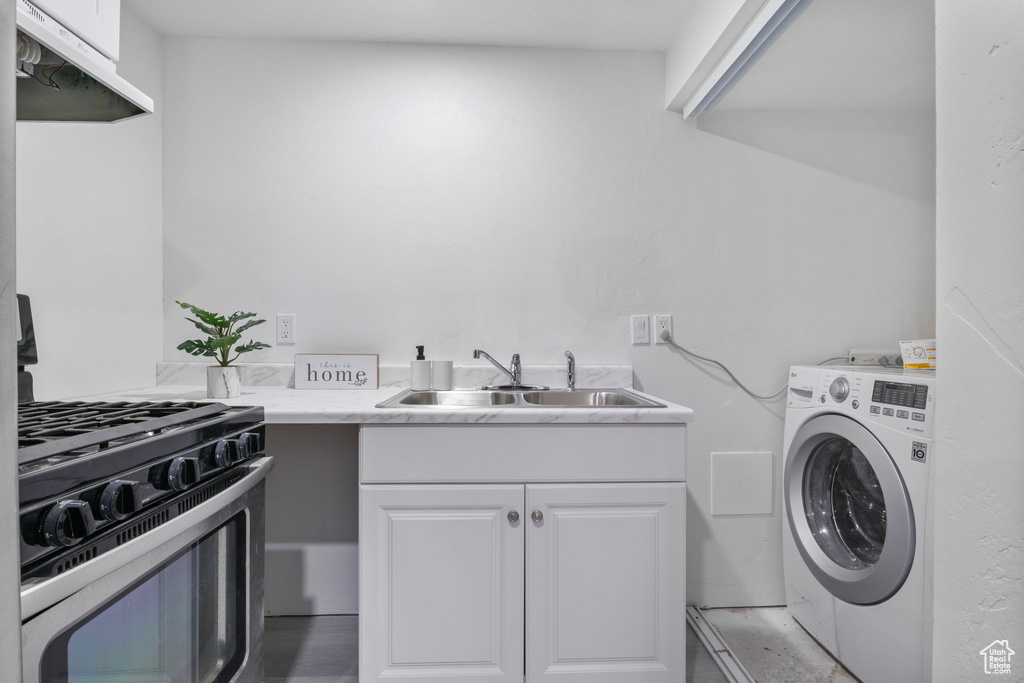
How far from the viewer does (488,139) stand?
84.7 inches

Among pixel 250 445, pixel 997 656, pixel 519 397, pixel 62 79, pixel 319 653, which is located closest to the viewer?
pixel 997 656

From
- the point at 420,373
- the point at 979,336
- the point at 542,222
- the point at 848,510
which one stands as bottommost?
the point at 848,510

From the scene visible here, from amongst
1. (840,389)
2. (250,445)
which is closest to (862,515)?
(840,389)

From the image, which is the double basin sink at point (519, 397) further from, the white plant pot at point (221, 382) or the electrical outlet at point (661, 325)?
the white plant pot at point (221, 382)

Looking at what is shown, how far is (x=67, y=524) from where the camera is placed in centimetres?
68

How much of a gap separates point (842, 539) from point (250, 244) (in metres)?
2.32

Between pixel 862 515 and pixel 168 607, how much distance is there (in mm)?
1818

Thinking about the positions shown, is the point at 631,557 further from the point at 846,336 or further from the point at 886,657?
the point at 846,336

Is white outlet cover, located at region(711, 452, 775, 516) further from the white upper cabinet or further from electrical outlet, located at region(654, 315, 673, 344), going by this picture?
the white upper cabinet

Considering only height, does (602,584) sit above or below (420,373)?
below

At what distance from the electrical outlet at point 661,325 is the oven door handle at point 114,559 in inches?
61.1

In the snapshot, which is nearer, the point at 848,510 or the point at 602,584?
the point at 602,584

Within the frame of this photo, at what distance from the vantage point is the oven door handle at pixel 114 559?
64 cm

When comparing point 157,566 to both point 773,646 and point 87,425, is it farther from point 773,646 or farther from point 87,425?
point 773,646
